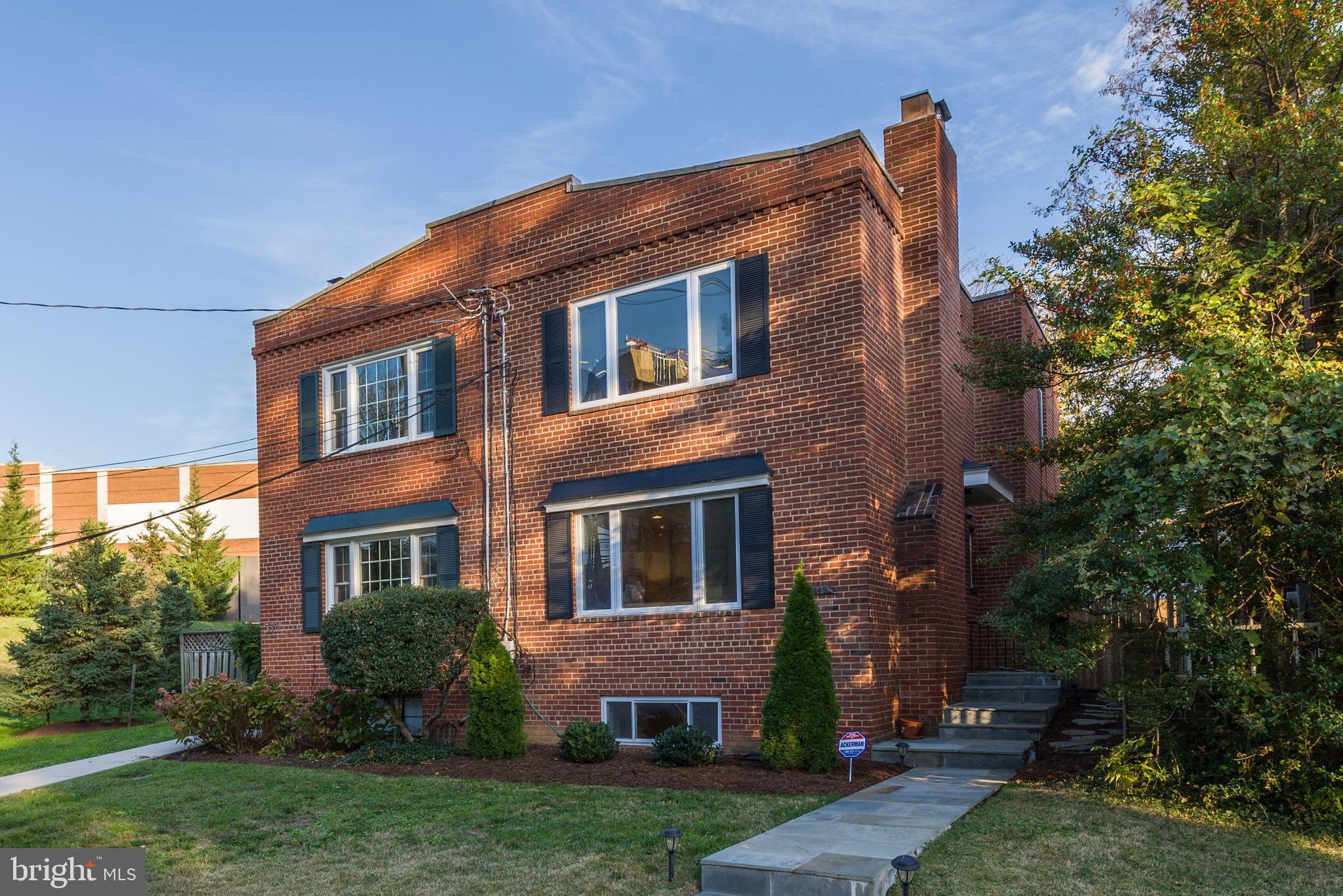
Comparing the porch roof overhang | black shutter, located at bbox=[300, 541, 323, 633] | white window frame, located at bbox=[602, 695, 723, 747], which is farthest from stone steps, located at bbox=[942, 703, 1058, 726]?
black shutter, located at bbox=[300, 541, 323, 633]

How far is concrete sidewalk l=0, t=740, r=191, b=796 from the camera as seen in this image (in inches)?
430

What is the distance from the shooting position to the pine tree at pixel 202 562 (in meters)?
30.2

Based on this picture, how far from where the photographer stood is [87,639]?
17547 millimetres

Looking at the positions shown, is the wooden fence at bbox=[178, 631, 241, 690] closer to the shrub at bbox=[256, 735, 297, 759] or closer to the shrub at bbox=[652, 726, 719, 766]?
the shrub at bbox=[256, 735, 297, 759]

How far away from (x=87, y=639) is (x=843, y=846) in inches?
629

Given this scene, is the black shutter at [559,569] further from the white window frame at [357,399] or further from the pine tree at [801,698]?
the pine tree at [801,698]

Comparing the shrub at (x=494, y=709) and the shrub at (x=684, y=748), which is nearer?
the shrub at (x=684, y=748)

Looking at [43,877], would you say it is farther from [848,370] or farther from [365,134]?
[365,134]

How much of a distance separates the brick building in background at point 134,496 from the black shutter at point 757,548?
33.4 m

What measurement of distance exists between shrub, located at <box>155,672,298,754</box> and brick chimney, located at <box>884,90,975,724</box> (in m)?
7.73

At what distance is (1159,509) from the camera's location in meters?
7.06

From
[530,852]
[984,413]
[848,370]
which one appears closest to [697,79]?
[848,370]

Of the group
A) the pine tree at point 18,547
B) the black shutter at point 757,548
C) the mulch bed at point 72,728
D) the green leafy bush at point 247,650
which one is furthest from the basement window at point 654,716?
the pine tree at point 18,547

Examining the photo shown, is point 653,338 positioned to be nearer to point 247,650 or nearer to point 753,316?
point 753,316
